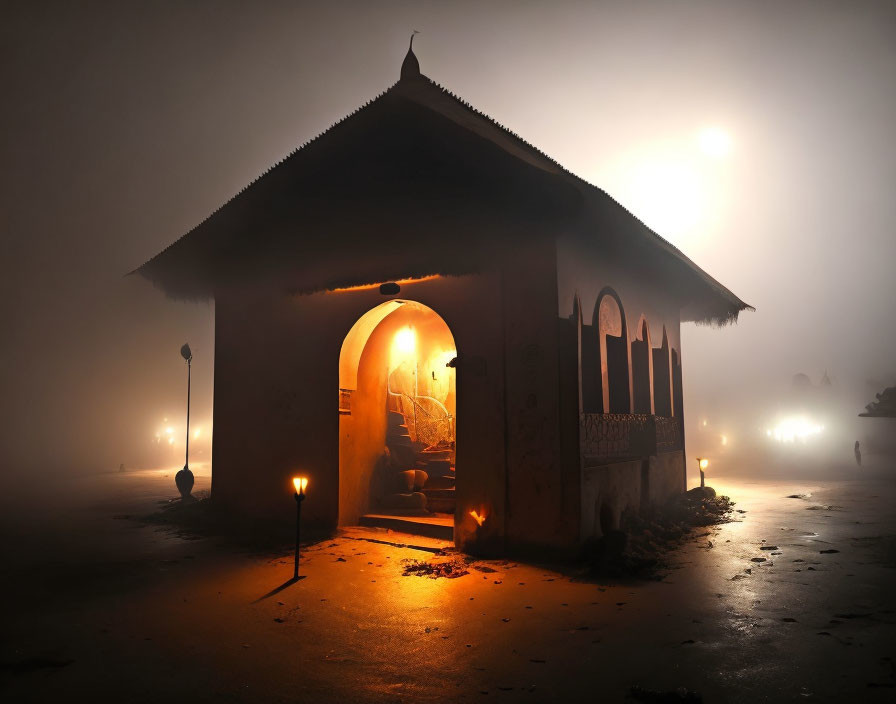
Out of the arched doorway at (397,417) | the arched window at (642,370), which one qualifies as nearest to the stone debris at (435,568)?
the arched doorway at (397,417)

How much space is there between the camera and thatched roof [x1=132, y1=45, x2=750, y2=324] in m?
8.55

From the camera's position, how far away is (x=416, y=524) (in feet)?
31.9

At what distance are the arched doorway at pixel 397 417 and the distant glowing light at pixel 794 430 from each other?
3787cm

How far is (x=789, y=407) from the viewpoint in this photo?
50.6 meters

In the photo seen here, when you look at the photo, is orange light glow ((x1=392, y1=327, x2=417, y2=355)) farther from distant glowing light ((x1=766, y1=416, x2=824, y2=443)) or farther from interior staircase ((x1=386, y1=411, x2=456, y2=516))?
distant glowing light ((x1=766, y1=416, x2=824, y2=443))

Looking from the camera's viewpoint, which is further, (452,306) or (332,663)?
(452,306)

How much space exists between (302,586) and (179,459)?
2974 cm

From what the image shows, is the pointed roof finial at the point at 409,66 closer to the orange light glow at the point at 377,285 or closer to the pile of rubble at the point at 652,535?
the orange light glow at the point at 377,285

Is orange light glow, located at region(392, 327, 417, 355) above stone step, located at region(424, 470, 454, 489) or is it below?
above

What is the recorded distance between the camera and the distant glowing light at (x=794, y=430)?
43.1 metres

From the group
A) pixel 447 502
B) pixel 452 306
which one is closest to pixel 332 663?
pixel 452 306

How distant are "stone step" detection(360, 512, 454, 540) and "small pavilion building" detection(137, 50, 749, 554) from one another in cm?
5

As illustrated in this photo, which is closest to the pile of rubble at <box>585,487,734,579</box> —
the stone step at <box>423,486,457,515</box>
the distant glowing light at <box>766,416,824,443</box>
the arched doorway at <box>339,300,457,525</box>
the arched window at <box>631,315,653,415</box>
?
the arched window at <box>631,315,653,415</box>

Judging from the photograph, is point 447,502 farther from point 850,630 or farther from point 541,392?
point 850,630
